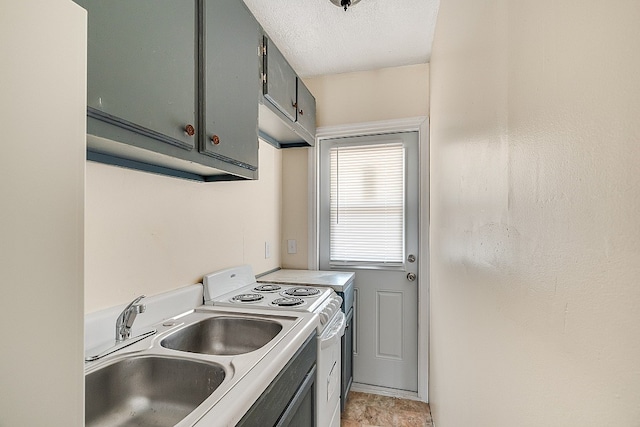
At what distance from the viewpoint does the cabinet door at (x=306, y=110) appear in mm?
2135

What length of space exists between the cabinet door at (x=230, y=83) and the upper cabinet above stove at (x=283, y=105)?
0.13 metres

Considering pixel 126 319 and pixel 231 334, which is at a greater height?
pixel 126 319

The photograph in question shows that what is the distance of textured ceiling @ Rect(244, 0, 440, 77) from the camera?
5.61 feet

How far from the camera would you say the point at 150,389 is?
1005 millimetres

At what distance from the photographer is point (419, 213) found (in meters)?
2.39

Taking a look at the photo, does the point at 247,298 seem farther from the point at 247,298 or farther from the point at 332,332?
the point at 332,332

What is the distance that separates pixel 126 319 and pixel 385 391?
207 centimetres

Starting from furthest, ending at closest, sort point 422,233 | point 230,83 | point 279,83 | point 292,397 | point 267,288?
point 422,233 → point 267,288 → point 279,83 → point 230,83 → point 292,397

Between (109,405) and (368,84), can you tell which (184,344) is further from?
(368,84)

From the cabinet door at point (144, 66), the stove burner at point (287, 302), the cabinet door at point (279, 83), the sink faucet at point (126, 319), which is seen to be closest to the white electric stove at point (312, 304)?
the stove burner at point (287, 302)

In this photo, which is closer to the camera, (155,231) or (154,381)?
(154,381)

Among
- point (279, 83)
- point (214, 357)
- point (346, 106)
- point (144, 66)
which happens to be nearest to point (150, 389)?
point (214, 357)

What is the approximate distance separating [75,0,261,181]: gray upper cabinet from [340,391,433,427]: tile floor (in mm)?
1813

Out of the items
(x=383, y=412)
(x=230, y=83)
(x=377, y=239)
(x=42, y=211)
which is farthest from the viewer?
(x=377, y=239)
